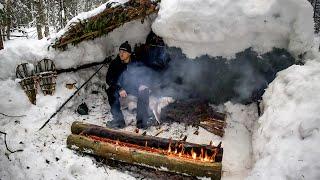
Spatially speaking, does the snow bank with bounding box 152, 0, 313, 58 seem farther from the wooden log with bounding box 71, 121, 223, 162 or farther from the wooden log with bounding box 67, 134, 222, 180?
the wooden log with bounding box 67, 134, 222, 180

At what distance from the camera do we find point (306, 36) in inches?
259

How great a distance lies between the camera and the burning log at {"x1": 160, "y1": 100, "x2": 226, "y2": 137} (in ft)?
22.2

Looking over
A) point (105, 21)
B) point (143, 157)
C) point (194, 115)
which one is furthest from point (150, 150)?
point (105, 21)

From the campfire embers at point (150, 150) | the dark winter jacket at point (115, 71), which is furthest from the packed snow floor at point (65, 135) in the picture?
the dark winter jacket at point (115, 71)

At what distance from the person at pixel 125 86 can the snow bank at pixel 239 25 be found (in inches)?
47.1

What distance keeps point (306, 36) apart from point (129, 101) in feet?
13.8

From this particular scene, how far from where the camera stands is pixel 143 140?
5.67 meters

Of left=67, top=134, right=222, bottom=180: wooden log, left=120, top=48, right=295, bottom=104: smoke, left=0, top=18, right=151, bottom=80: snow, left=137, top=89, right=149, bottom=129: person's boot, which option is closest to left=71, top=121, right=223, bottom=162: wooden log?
left=67, top=134, right=222, bottom=180: wooden log

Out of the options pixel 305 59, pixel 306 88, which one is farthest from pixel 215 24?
pixel 306 88

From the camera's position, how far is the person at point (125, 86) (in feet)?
22.6

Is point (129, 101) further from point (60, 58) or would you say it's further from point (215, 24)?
point (215, 24)

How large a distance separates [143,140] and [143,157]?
0.49 meters

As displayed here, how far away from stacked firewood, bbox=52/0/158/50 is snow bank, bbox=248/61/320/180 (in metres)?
3.65

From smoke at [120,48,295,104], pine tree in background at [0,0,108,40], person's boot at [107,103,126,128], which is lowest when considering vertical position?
person's boot at [107,103,126,128]
